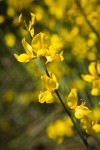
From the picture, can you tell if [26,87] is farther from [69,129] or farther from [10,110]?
[69,129]

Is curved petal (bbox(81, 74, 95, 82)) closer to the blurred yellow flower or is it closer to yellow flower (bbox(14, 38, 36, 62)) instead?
yellow flower (bbox(14, 38, 36, 62))

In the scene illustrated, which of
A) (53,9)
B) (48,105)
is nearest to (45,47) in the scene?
(53,9)

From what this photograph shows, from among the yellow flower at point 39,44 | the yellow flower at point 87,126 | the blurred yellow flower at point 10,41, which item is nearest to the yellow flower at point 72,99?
the yellow flower at point 87,126

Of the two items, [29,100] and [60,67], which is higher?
[60,67]

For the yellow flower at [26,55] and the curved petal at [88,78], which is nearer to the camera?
the yellow flower at [26,55]

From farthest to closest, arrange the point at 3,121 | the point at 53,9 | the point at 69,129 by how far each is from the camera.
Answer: the point at 3,121, the point at 53,9, the point at 69,129

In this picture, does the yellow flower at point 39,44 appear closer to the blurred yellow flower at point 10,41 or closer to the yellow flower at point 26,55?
the yellow flower at point 26,55

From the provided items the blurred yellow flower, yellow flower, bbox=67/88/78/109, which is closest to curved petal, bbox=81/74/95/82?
yellow flower, bbox=67/88/78/109

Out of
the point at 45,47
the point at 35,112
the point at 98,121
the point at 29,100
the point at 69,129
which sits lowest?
the point at 35,112

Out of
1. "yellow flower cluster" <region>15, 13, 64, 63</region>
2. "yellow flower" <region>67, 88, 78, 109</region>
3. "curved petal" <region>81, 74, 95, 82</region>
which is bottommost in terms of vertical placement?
"curved petal" <region>81, 74, 95, 82</region>
